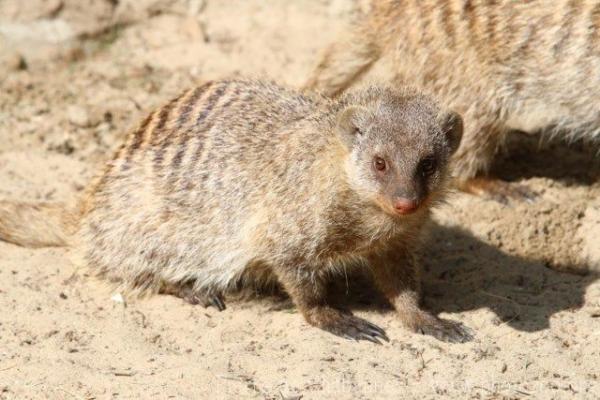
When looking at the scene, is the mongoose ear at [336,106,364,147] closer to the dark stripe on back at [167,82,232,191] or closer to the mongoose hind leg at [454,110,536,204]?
the dark stripe on back at [167,82,232,191]

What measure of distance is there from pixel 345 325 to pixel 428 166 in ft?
2.43

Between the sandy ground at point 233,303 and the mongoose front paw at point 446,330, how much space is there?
0.04m

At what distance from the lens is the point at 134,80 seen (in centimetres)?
589

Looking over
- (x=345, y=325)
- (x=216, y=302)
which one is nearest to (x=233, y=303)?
(x=216, y=302)

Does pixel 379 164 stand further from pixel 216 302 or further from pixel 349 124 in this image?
pixel 216 302

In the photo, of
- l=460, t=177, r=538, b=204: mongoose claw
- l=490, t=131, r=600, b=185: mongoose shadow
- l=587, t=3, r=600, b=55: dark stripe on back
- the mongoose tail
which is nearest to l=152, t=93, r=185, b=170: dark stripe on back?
the mongoose tail

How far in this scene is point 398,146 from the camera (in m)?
3.67

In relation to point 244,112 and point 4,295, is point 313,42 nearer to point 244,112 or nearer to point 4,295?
point 244,112

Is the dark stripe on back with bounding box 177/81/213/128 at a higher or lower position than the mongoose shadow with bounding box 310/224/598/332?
higher

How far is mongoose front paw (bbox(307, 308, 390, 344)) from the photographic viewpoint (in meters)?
3.96

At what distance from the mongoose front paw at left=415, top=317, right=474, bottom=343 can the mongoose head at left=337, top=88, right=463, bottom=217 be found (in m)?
0.52

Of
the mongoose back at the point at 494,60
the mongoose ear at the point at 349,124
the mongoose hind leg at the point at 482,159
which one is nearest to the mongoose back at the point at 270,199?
the mongoose ear at the point at 349,124

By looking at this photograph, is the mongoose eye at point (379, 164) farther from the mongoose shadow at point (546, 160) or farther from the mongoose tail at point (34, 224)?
the mongoose shadow at point (546, 160)

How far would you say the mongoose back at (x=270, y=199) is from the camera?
378 cm
